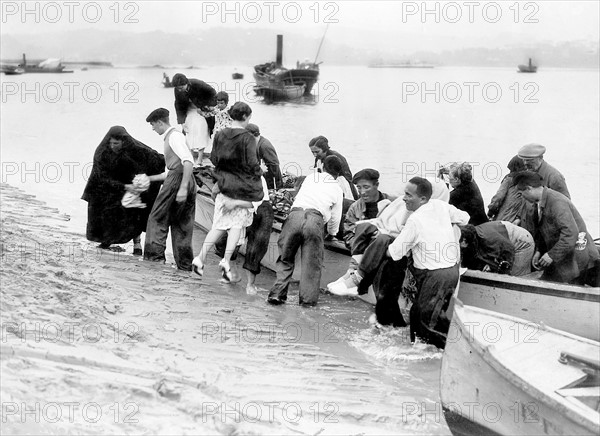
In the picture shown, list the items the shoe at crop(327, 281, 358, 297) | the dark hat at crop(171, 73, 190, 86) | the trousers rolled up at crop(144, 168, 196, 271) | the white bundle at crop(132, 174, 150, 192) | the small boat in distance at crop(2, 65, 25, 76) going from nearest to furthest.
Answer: the shoe at crop(327, 281, 358, 297)
the trousers rolled up at crop(144, 168, 196, 271)
the white bundle at crop(132, 174, 150, 192)
the dark hat at crop(171, 73, 190, 86)
the small boat in distance at crop(2, 65, 25, 76)

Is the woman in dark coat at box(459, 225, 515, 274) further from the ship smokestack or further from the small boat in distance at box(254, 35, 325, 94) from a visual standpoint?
the ship smokestack

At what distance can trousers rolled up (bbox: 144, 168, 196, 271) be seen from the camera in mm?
A: 8203

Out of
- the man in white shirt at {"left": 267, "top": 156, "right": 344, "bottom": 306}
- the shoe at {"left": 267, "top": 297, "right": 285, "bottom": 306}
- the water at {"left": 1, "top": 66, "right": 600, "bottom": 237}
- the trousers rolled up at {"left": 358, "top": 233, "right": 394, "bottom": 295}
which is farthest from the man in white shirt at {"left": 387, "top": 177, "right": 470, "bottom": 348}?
the water at {"left": 1, "top": 66, "right": 600, "bottom": 237}

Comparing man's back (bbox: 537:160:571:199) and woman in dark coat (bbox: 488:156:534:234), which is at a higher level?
man's back (bbox: 537:160:571:199)

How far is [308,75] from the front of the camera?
47.9 metres

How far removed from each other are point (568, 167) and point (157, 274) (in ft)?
83.4

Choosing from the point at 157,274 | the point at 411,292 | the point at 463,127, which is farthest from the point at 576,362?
the point at 463,127

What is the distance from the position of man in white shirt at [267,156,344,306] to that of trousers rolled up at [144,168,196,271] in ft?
4.26

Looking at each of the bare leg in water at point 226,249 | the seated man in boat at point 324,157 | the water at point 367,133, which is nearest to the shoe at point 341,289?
the bare leg in water at point 226,249

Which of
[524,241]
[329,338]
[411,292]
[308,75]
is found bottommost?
[329,338]

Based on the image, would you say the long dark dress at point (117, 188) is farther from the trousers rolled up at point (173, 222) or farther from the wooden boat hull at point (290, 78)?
the wooden boat hull at point (290, 78)

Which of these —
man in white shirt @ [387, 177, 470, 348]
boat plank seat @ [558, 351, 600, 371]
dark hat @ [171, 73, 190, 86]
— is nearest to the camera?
boat plank seat @ [558, 351, 600, 371]

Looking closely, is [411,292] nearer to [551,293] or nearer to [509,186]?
[551,293]

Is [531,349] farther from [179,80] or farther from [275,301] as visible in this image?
[179,80]
